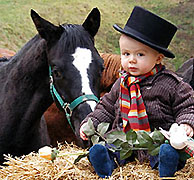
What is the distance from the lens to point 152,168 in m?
1.52

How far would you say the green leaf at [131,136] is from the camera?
4.86 feet

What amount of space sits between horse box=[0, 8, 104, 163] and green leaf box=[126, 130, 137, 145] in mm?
758

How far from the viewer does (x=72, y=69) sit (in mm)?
2301

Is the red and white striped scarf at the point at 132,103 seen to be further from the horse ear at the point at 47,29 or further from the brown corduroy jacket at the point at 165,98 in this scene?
the horse ear at the point at 47,29

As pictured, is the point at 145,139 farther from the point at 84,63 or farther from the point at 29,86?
the point at 29,86

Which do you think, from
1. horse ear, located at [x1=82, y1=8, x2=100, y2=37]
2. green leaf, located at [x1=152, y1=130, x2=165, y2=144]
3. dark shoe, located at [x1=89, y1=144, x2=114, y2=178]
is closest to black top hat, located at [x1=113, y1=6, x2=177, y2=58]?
green leaf, located at [x1=152, y1=130, x2=165, y2=144]

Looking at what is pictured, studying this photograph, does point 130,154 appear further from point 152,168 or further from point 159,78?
point 159,78

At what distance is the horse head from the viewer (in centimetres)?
227

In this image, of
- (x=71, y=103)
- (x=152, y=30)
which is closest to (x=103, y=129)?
(x=152, y=30)

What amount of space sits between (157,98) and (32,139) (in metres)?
1.41

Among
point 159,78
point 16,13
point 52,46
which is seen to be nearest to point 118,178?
point 159,78

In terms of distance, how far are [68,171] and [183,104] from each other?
2.10 ft

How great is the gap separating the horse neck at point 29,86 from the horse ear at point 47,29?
114 millimetres

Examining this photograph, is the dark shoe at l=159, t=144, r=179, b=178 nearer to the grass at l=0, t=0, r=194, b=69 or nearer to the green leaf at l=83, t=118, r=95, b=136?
the green leaf at l=83, t=118, r=95, b=136
